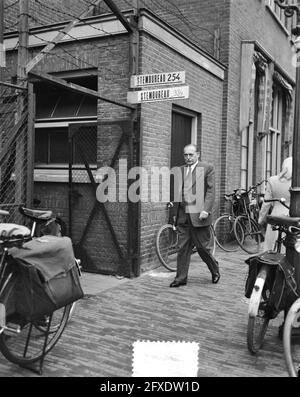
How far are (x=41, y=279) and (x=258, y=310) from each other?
77.7 inches

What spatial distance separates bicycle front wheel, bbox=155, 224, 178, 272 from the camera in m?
7.04

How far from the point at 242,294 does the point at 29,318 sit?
3535mm

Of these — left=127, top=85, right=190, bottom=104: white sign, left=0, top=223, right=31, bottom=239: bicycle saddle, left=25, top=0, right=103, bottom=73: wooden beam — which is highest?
left=25, top=0, right=103, bottom=73: wooden beam

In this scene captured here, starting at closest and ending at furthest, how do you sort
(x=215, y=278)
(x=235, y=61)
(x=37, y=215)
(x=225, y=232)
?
(x=37, y=215), (x=215, y=278), (x=225, y=232), (x=235, y=61)

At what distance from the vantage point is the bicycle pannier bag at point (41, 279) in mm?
3158

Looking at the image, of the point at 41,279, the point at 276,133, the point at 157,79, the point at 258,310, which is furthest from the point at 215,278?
the point at 276,133

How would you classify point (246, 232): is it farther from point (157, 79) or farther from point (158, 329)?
point (158, 329)

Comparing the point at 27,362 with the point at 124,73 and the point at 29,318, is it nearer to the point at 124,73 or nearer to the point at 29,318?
the point at 29,318

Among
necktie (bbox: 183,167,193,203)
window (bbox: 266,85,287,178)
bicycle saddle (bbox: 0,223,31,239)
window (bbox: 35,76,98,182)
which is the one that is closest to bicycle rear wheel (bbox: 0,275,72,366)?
bicycle saddle (bbox: 0,223,31,239)

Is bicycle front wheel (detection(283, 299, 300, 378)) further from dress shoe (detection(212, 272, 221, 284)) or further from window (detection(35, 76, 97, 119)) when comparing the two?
window (detection(35, 76, 97, 119))

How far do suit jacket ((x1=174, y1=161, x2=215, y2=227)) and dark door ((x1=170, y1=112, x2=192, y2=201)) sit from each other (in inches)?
66.1

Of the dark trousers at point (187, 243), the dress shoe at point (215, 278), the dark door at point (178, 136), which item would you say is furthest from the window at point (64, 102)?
the dress shoe at point (215, 278)

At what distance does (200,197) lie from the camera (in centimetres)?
629
